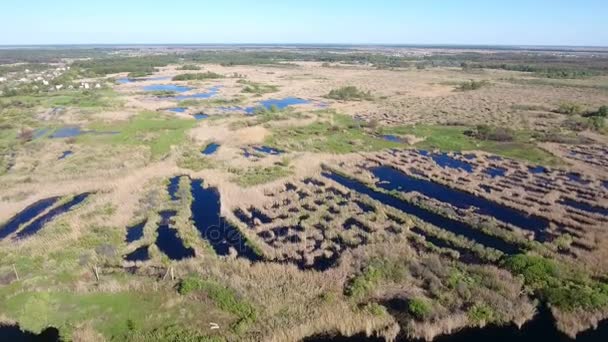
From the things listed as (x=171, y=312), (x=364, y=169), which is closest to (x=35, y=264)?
(x=171, y=312)

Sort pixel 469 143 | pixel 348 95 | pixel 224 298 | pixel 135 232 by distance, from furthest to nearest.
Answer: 1. pixel 348 95
2. pixel 469 143
3. pixel 135 232
4. pixel 224 298

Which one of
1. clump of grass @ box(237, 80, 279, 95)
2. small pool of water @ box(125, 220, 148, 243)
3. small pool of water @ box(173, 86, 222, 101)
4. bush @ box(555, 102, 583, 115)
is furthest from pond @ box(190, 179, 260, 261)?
clump of grass @ box(237, 80, 279, 95)

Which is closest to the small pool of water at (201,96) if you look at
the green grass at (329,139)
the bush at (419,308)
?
the green grass at (329,139)

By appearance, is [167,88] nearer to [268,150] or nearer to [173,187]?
[268,150]

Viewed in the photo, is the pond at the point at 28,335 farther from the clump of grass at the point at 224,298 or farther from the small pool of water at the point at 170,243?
the small pool of water at the point at 170,243

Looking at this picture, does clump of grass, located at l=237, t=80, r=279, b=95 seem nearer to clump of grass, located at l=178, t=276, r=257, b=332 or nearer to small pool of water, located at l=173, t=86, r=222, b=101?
small pool of water, located at l=173, t=86, r=222, b=101

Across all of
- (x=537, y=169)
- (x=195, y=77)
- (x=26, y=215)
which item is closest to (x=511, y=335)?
(x=537, y=169)
